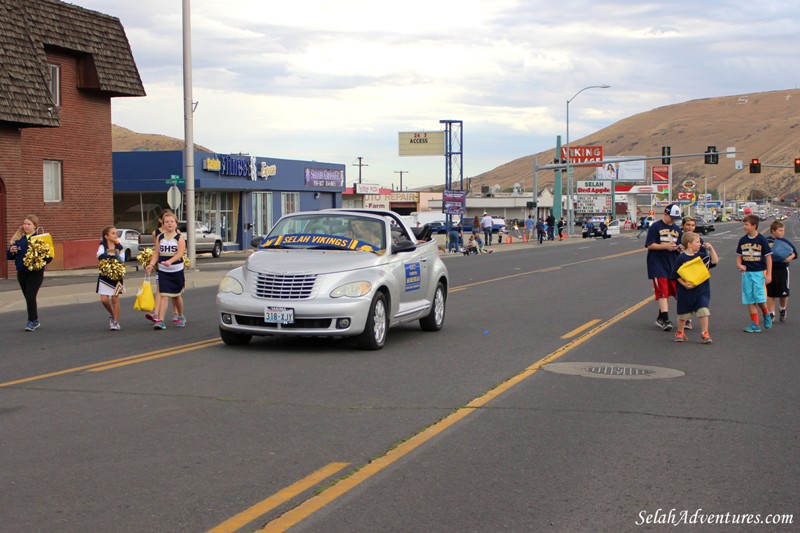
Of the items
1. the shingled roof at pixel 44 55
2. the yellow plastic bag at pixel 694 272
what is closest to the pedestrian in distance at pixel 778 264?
the yellow plastic bag at pixel 694 272

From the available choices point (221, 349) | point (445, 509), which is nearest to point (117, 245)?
point (221, 349)

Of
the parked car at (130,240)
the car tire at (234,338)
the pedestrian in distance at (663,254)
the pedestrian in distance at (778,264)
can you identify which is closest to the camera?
the car tire at (234,338)

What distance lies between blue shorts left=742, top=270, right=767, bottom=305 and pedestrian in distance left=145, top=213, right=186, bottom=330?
26.3ft

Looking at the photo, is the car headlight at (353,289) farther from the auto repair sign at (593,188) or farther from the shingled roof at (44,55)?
the auto repair sign at (593,188)

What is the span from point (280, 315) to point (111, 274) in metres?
4.05

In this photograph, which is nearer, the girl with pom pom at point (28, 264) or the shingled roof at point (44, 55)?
the girl with pom pom at point (28, 264)

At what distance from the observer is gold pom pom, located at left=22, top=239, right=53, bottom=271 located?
1465 cm

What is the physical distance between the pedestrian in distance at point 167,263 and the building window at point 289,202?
145 feet

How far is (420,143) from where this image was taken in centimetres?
8419

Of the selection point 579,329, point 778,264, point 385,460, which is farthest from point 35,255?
point 778,264

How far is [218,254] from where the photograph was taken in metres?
46.4

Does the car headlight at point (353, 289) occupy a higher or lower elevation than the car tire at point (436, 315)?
higher

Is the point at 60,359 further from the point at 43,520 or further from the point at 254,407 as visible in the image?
the point at 43,520

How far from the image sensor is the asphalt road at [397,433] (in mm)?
5699
